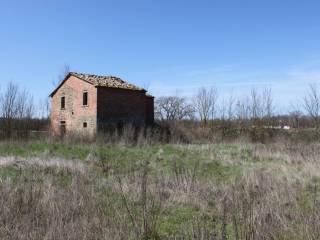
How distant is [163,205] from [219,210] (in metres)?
1.00

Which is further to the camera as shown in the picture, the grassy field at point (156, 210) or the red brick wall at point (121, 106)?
the red brick wall at point (121, 106)

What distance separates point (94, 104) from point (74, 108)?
3243 millimetres

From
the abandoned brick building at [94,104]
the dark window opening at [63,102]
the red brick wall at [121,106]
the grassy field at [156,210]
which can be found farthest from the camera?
the dark window opening at [63,102]

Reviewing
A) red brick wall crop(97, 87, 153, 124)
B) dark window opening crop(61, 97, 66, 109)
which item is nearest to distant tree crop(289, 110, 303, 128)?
red brick wall crop(97, 87, 153, 124)

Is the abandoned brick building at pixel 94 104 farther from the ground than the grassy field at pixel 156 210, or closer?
farther from the ground

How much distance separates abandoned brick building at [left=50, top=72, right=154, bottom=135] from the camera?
30.6 meters

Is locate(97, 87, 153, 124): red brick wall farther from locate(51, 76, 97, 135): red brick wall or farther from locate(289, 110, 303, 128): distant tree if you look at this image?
locate(289, 110, 303, 128): distant tree

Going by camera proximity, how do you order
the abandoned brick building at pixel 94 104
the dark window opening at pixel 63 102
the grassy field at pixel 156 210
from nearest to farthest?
the grassy field at pixel 156 210, the abandoned brick building at pixel 94 104, the dark window opening at pixel 63 102

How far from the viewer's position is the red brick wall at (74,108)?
30.7 m

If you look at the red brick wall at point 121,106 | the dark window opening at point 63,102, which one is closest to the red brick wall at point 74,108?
the dark window opening at point 63,102

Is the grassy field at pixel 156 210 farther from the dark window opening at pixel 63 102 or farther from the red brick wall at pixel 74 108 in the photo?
the dark window opening at pixel 63 102

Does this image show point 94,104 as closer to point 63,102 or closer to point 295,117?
point 63,102

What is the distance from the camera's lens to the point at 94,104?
100ft

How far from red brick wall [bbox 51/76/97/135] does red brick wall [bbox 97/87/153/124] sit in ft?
2.41
